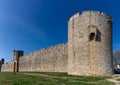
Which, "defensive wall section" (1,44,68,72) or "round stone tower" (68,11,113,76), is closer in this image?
"round stone tower" (68,11,113,76)

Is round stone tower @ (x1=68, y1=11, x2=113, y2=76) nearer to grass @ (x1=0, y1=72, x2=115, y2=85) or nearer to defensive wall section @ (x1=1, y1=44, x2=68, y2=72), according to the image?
grass @ (x1=0, y1=72, x2=115, y2=85)

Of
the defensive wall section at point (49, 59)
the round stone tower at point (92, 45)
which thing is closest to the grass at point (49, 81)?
the round stone tower at point (92, 45)

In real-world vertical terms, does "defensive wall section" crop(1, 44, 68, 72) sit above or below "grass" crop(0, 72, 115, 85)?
above

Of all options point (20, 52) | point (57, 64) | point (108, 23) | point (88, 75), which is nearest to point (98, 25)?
point (108, 23)

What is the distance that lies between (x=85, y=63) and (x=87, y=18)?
388 cm

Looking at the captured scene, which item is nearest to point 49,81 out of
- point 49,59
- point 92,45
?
point 92,45

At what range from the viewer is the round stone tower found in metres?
19.1

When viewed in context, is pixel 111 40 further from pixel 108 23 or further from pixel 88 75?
pixel 88 75

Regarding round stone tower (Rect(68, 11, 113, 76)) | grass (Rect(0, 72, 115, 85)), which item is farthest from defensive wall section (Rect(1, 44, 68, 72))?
grass (Rect(0, 72, 115, 85))

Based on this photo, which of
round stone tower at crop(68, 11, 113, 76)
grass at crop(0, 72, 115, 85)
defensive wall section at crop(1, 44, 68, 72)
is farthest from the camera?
defensive wall section at crop(1, 44, 68, 72)

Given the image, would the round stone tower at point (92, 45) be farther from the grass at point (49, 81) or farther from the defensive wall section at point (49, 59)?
the defensive wall section at point (49, 59)

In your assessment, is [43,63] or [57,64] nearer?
[57,64]

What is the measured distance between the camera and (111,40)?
784 inches

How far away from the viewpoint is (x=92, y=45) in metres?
19.3
